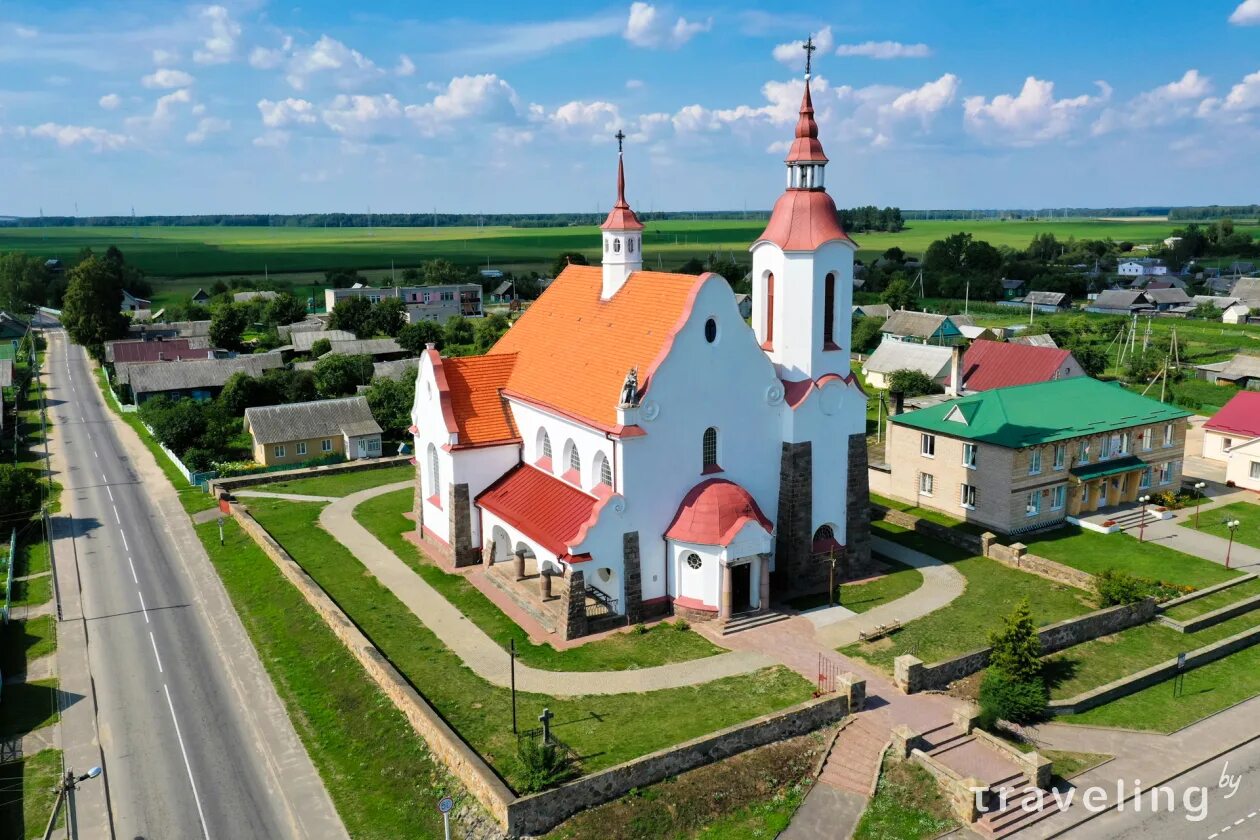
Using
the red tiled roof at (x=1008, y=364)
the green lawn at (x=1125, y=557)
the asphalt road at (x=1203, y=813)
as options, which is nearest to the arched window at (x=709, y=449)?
the asphalt road at (x=1203, y=813)

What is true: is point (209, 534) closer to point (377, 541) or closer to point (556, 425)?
point (377, 541)

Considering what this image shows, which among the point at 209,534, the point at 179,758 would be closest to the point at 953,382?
the point at 209,534

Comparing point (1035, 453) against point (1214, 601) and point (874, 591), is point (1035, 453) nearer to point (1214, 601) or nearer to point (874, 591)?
point (1214, 601)

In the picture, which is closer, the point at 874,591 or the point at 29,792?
the point at 29,792

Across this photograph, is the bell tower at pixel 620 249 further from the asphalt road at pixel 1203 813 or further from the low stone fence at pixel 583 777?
the asphalt road at pixel 1203 813

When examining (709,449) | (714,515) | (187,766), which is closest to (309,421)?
(709,449)

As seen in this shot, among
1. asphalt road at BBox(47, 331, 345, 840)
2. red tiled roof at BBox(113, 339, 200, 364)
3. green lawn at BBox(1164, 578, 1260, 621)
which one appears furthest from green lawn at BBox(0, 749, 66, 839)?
red tiled roof at BBox(113, 339, 200, 364)
